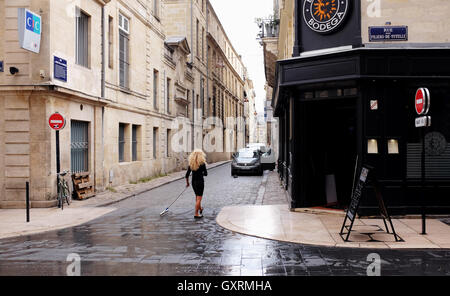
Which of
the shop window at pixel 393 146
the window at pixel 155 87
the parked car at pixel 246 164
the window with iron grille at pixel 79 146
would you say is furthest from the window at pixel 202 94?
the shop window at pixel 393 146

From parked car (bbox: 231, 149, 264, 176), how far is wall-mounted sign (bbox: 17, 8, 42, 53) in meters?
14.1

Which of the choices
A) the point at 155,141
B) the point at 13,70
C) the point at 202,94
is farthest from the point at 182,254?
the point at 202,94

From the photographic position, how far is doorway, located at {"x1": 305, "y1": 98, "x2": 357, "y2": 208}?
36.9 ft

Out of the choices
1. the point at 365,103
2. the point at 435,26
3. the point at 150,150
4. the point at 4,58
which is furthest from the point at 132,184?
the point at 435,26

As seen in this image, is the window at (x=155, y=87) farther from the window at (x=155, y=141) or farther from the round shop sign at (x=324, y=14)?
the round shop sign at (x=324, y=14)

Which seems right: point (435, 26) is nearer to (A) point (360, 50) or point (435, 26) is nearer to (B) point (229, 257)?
(A) point (360, 50)

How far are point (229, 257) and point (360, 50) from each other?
5.65 metres

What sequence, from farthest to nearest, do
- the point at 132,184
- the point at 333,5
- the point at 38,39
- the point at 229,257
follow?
the point at 132,184 < the point at 38,39 < the point at 333,5 < the point at 229,257

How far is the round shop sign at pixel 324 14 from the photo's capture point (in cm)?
1000

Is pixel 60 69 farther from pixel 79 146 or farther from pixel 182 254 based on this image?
pixel 182 254

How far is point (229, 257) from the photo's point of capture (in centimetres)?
654

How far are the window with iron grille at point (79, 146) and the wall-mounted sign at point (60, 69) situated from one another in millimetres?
1788

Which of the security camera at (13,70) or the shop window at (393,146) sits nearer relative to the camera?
the shop window at (393,146)
